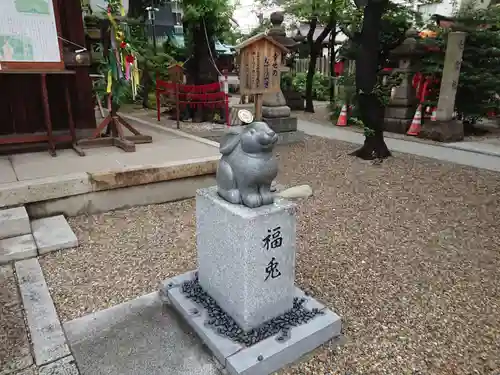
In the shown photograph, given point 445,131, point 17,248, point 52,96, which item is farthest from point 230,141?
point 445,131

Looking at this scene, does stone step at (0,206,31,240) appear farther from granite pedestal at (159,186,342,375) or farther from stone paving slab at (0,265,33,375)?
granite pedestal at (159,186,342,375)

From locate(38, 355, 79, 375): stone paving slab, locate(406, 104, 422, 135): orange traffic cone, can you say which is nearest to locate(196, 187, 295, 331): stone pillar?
locate(38, 355, 79, 375): stone paving slab

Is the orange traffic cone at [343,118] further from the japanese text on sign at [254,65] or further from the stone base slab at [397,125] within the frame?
the japanese text on sign at [254,65]

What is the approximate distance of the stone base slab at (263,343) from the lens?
1938 millimetres

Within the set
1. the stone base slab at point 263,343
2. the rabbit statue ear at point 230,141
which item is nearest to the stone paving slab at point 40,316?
the stone base slab at point 263,343

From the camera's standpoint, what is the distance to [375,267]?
311cm

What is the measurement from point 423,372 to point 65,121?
18.4ft

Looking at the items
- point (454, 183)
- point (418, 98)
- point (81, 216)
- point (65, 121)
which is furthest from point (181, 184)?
point (418, 98)

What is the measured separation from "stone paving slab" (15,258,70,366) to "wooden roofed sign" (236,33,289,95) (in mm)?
5113

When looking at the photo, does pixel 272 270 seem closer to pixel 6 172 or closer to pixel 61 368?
pixel 61 368

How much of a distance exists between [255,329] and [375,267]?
1396 millimetres

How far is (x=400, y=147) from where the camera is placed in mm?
7879

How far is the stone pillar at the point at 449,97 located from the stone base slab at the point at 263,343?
744cm

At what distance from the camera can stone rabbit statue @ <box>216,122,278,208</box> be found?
6.53 ft
